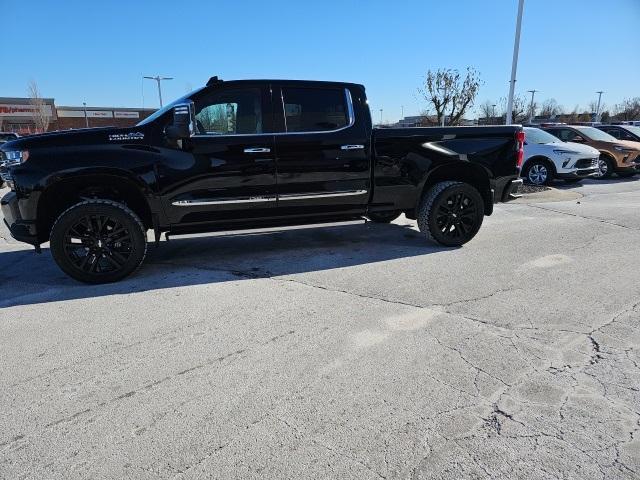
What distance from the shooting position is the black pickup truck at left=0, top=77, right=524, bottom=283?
15.4 ft

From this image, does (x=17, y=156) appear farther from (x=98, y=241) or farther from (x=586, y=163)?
(x=586, y=163)

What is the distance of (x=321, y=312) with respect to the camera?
4.03 metres

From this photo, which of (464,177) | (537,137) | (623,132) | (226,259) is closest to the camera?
(226,259)

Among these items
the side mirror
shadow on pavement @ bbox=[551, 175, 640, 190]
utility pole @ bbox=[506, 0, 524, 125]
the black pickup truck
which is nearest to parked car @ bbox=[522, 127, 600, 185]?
shadow on pavement @ bbox=[551, 175, 640, 190]

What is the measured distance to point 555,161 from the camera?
12703mm

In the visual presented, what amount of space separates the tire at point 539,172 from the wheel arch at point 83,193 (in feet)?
37.0

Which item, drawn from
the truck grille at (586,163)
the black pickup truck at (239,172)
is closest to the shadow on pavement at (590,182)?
the truck grille at (586,163)

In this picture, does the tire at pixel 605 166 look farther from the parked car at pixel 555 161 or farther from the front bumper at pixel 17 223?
the front bumper at pixel 17 223

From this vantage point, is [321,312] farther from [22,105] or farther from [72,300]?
[22,105]

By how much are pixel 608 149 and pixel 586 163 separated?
2763mm

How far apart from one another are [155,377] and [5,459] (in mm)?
895

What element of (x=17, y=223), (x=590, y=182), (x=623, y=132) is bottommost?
(x=590, y=182)

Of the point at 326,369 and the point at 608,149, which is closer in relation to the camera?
the point at 326,369

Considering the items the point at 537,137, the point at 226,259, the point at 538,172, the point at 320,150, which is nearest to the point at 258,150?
the point at 320,150
